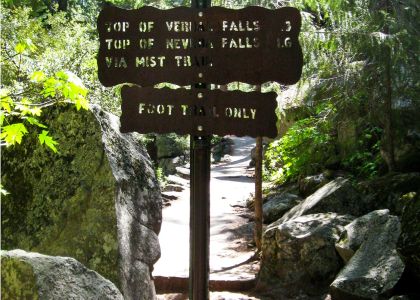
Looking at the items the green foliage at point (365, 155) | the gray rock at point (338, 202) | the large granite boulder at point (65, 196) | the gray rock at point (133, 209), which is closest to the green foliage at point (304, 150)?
the green foliage at point (365, 155)

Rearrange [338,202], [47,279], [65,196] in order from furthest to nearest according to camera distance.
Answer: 1. [338,202]
2. [65,196]
3. [47,279]

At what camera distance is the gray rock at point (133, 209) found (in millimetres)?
4867

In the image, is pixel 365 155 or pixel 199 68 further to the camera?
pixel 365 155

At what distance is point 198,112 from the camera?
122 inches

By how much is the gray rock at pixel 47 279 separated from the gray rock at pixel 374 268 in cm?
304

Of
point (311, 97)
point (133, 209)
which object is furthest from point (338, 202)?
point (133, 209)

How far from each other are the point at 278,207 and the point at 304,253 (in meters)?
4.09

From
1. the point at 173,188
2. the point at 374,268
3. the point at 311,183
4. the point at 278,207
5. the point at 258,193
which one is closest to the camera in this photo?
the point at 374,268

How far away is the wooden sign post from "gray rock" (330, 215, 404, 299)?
2559mm

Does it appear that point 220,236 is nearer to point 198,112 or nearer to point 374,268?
point 374,268

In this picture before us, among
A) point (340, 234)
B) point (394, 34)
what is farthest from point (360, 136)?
point (340, 234)

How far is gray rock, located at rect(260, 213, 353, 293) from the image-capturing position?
6.66 metres

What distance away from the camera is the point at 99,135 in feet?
16.5

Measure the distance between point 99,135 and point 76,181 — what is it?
48cm
